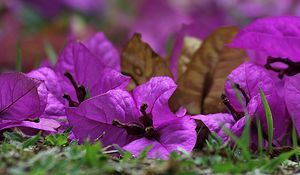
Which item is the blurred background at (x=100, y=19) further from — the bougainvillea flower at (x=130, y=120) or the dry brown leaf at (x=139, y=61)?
the bougainvillea flower at (x=130, y=120)

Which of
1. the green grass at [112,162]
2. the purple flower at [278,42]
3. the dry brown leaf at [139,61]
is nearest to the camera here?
the green grass at [112,162]

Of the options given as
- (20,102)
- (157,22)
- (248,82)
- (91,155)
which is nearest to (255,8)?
(157,22)

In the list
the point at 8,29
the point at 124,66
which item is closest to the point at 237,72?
the point at 124,66

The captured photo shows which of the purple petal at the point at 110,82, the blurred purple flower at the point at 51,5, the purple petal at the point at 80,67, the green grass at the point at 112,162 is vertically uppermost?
the blurred purple flower at the point at 51,5

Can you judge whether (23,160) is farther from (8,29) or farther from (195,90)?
(8,29)

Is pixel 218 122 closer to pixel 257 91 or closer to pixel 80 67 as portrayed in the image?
pixel 257 91

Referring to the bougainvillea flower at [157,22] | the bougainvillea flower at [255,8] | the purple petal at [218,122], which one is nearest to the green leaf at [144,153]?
the purple petal at [218,122]

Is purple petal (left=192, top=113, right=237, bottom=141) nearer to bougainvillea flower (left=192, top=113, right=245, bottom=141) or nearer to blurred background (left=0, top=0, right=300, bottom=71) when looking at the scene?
bougainvillea flower (left=192, top=113, right=245, bottom=141)
